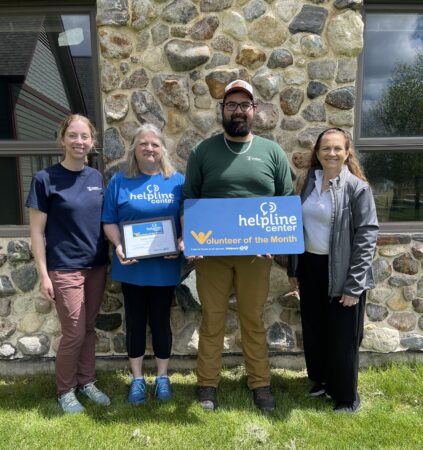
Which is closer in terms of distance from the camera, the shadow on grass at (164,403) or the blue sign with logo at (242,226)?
the blue sign with logo at (242,226)

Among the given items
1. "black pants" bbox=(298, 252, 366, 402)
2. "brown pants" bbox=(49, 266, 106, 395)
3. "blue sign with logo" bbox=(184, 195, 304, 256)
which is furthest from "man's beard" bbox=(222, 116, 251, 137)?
"brown pants" bbox=(49, 266, 106, 395)

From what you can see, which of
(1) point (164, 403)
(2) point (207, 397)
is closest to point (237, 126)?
(2) point (207, 397)

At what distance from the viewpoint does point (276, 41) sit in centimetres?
293

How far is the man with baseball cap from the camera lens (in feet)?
8.33

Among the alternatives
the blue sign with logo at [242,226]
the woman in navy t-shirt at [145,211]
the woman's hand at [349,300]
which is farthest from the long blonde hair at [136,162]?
the woman's hand at [349,300]

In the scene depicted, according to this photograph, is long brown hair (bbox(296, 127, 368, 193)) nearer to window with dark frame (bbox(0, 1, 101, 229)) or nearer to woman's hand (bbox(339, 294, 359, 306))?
woman's hand (bbox(339, 294, 359, 306))

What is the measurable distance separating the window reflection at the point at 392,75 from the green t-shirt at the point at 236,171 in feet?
3.92

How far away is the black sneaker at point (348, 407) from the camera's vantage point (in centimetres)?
270

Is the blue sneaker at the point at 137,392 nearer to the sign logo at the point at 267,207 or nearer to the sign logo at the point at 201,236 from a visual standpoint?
the sign logo at the point at 201,236

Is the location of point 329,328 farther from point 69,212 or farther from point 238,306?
point 69,212

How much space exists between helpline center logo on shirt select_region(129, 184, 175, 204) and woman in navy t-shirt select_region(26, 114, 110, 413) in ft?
0.92

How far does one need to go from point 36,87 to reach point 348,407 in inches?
139

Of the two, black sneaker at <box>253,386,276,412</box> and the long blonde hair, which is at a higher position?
the long blonde hair

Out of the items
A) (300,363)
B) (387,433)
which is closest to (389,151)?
(300,363)
